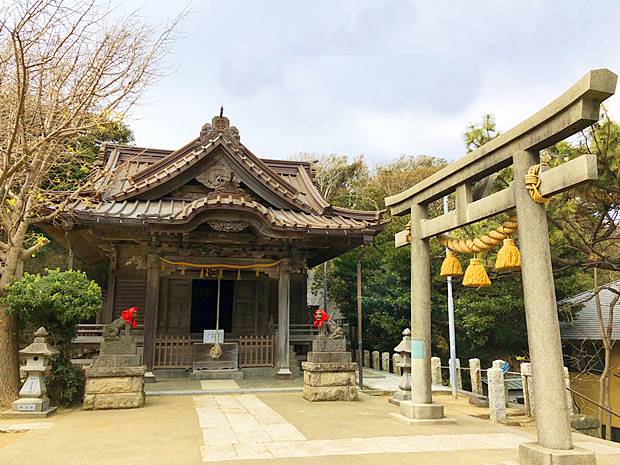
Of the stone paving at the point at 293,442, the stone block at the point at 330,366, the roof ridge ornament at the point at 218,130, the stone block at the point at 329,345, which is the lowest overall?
the stone paving at the point at 293,442

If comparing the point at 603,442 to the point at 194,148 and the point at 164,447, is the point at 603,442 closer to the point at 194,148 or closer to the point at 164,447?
the point at 164,447

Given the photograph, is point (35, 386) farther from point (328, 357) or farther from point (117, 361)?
point (328, 357)

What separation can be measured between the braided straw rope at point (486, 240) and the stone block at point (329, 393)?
397 cm

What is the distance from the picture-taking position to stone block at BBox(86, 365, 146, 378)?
326 inches

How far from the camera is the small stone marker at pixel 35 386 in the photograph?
7418 mm

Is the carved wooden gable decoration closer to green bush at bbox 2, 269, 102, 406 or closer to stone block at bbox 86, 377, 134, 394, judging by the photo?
green bush at bbox 2, 269, 102, 406

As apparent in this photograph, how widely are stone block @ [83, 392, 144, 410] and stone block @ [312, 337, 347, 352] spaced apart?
3698mm

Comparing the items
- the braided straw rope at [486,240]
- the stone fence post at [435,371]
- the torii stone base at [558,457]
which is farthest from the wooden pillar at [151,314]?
the torii stone base at [558,457]

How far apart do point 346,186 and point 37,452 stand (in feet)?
96.9

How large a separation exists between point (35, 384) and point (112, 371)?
1240 mm

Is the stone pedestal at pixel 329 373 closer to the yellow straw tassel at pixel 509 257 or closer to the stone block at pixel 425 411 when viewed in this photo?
the stone block at pixel 425 411

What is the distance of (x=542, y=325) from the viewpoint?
4930 mm

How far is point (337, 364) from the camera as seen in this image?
31.0 feet

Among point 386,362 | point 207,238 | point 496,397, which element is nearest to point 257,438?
point 496,397
